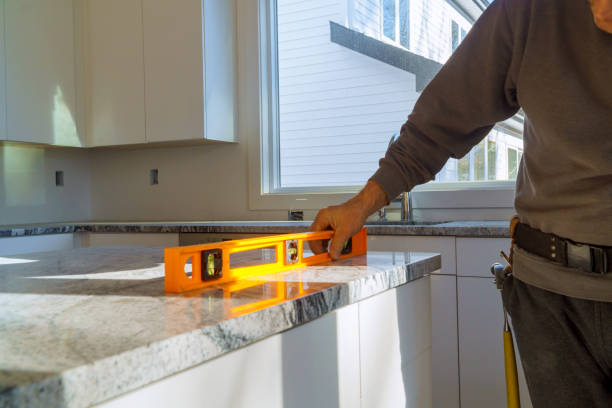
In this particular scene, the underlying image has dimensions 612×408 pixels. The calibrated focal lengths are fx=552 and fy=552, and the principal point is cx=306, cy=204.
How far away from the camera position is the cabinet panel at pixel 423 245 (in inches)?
80.3

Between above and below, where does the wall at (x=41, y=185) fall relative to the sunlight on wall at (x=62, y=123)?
below

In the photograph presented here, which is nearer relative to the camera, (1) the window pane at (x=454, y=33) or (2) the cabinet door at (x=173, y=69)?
(1) the window pane at (x=454, y=33)

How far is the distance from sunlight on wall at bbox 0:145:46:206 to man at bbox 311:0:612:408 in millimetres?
2748

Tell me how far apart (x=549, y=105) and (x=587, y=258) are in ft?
0.84

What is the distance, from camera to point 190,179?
331 centimetres

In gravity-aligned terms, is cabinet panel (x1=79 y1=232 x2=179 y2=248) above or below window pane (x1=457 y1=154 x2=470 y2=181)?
below

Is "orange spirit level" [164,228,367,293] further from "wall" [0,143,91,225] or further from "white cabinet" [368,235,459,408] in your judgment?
"wall" [0,143,91,225]

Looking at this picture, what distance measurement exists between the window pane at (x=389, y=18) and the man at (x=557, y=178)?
1.87 m

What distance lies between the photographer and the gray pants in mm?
848

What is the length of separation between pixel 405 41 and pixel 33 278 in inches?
93.1

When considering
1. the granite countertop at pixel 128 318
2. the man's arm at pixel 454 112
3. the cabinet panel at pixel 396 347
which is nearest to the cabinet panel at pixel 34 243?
the granite countertop at pixel 128 318

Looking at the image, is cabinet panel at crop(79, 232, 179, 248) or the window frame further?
the window frame

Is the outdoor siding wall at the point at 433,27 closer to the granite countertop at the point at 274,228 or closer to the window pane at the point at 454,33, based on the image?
the window pane at the point at 454,33

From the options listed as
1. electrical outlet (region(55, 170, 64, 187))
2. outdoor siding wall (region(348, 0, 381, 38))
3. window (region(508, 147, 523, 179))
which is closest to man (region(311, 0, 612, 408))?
window (region(508, 147, 523, 179))
